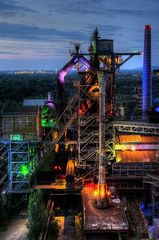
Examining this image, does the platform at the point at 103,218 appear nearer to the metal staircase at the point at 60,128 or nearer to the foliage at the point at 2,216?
the foliage at the point at 2,216

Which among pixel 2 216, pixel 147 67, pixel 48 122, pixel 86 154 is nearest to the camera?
pixel 2 216

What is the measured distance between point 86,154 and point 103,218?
32.5ft

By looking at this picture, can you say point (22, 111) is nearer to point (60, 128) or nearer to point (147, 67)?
point (60, 128)

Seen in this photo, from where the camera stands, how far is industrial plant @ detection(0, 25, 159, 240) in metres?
27.5

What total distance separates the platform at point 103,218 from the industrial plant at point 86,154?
7 cm

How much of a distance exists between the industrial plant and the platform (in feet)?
0.23

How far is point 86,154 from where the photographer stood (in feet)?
110

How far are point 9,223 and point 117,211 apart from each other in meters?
7.77

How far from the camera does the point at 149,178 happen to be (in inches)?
1203

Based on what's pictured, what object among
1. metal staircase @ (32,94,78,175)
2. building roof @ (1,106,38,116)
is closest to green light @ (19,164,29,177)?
metal staircase @ (32,94,78,175)

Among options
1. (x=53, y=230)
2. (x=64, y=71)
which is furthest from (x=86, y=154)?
(x=53, y=230)

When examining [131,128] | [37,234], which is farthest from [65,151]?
[37,234]

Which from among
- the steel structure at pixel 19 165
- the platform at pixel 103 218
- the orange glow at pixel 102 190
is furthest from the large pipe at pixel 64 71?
the platform at pixel 103 218

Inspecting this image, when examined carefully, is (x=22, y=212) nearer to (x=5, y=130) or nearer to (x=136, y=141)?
(x=5, y=130)
